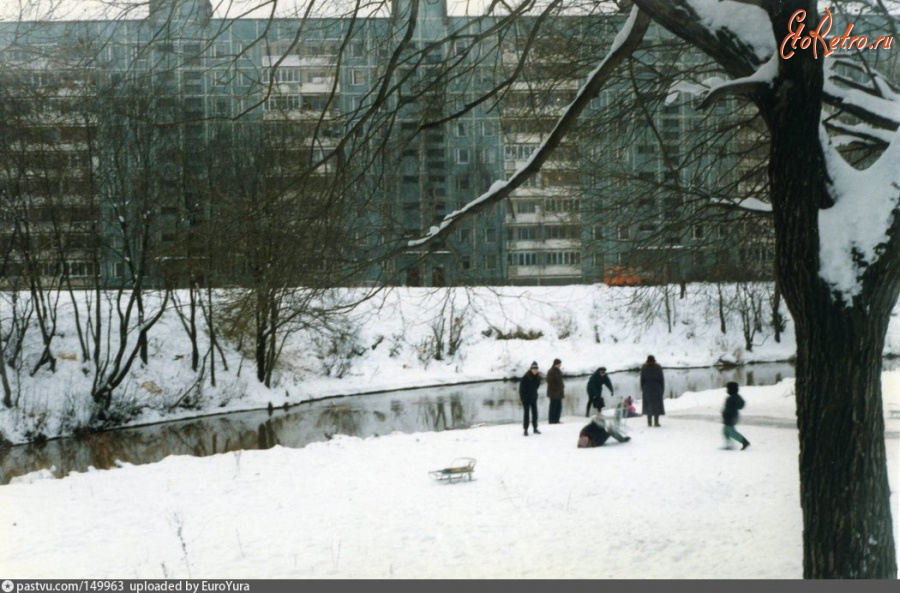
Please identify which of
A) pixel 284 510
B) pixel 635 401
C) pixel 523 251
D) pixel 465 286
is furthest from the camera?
pixel 635 401

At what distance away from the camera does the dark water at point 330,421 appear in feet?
66.7

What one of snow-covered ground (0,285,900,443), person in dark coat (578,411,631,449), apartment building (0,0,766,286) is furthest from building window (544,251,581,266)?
snow-covered ground (0,285,900,443)

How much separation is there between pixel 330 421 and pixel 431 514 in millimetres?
14467

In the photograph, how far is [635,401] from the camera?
23.6m

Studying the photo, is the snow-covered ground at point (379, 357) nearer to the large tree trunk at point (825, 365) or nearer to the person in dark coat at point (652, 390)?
the person in dark coat at point (652, 390)

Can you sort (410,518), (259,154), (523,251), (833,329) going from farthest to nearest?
(523,251)
(259,154)
(410,518)
(833,329)

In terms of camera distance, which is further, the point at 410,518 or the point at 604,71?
the point at 410,518

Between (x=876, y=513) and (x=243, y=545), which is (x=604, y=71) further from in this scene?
(x=243, y=545)

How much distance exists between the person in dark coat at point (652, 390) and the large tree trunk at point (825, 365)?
38.8ft

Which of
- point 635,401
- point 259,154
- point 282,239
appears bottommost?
point 635,401

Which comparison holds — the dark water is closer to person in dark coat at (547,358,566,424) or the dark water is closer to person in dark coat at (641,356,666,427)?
person in dark coat at (547,358,566,424)

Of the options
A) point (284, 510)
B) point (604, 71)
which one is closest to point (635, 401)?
point (284, 510)

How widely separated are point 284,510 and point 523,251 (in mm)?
8388

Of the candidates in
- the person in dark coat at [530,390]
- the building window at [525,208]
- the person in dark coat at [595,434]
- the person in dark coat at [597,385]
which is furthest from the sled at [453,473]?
the building window at [525,208]
